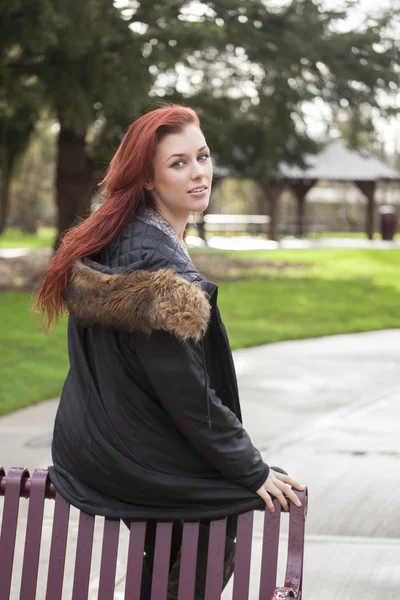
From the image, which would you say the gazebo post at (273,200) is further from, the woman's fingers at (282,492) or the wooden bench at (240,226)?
the woman's fingers at (282,492)

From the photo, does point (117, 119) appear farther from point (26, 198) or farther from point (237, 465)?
point (26, 198)

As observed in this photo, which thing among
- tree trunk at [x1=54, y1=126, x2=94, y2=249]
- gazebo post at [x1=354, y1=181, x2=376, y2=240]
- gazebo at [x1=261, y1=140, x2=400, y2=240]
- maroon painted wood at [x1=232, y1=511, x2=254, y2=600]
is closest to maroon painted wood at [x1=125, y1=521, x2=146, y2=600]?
maroon painted wood at [x1=232, y1=511, x2=254, y2=600]

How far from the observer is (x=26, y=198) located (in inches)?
1940

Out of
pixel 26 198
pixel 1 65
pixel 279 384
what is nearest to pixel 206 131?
pixel 1 65

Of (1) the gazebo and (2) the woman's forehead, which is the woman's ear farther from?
(1) the gazebo

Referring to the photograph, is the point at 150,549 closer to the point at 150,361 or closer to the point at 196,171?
the point at 150,361

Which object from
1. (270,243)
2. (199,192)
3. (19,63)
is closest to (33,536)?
(199,192)

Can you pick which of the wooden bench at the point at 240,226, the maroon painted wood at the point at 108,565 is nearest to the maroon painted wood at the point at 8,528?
the maroon painted wood at the point at 108,565

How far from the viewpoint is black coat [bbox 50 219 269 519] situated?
7.59 ft

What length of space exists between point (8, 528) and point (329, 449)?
3.59 meters

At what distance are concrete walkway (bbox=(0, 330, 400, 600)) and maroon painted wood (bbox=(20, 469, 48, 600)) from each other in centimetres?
113

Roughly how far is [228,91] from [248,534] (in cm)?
1790

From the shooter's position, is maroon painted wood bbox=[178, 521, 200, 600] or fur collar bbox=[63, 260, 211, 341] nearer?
fur collar bbox=[63, 260, 211, 341]

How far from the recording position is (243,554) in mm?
2467
